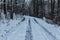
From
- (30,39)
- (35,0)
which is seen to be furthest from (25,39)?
(35,0)

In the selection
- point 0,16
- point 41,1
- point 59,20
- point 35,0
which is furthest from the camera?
point 35,0

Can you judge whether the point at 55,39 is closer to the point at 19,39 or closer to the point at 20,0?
the point at 19,39

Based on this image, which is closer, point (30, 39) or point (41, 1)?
point (30, 39)

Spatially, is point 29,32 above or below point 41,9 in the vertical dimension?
above

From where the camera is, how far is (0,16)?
92.7 ft

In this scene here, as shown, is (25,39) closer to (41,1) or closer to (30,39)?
(30,39)

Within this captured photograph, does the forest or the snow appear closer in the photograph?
the snow

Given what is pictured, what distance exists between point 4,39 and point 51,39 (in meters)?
2.39

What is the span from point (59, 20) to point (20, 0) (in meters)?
52.9

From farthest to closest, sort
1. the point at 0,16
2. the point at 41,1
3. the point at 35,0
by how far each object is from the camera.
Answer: the point at 35,0 < the point at 41,1 < the point at 0,16

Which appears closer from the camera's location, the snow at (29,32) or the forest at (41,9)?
the snow at (29,32)

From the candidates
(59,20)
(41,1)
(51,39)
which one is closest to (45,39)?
(51,39)

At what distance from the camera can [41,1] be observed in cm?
5469

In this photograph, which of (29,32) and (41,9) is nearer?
(29,32)
